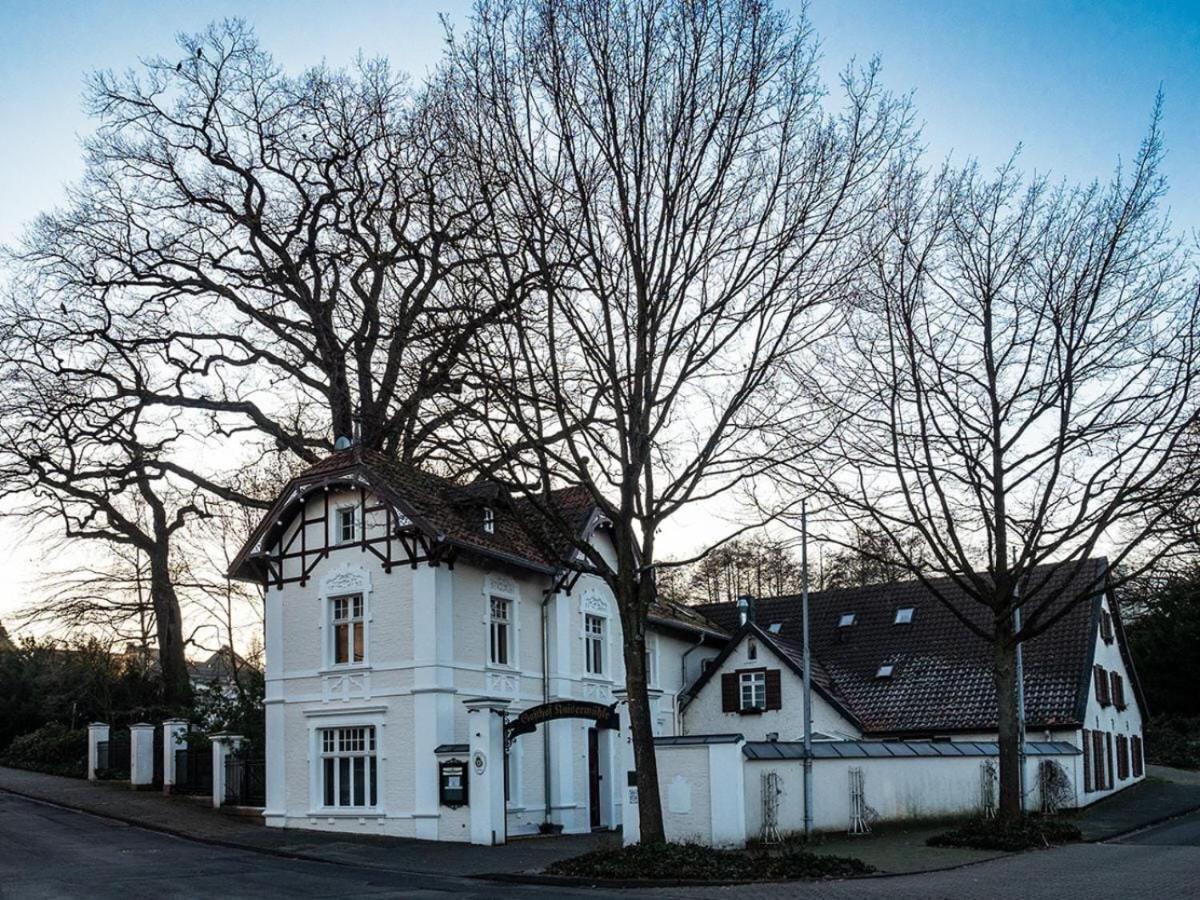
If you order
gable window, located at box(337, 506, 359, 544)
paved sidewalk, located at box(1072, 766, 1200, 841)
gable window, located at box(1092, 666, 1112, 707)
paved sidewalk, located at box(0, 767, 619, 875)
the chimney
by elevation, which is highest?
gable window, located at box(337, 506, 359, 544)

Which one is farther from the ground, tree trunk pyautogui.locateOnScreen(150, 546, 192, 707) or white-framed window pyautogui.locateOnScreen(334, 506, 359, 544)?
white-framed window pyautogui.locateOnScreen(334, 506, 359, 544)

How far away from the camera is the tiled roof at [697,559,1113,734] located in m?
34.2

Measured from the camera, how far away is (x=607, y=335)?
18.9 m

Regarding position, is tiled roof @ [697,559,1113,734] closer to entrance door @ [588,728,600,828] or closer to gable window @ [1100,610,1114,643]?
gable window @ [1100,610,1114,643]

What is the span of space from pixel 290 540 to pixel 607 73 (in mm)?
14998

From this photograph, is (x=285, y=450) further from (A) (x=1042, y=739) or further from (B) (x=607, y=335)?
(A) (x=1042, y=739)

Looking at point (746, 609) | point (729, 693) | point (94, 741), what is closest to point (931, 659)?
point (746, 609)

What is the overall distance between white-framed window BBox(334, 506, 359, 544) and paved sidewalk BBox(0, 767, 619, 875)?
623cm

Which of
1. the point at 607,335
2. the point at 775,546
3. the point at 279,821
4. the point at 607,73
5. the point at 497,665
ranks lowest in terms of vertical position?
A: the point at 279,821

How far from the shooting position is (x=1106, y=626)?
3888 cm

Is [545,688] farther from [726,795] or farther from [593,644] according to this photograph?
[726,795]

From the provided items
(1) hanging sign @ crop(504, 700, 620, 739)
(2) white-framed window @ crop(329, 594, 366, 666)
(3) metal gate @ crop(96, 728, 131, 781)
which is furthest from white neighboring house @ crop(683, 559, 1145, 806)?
(3) metal gate @ crop(96, 728, 131, 781)

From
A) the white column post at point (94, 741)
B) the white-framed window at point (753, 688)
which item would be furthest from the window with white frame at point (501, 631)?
the white column post at point (94, 741)

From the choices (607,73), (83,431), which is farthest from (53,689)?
(607,73)
